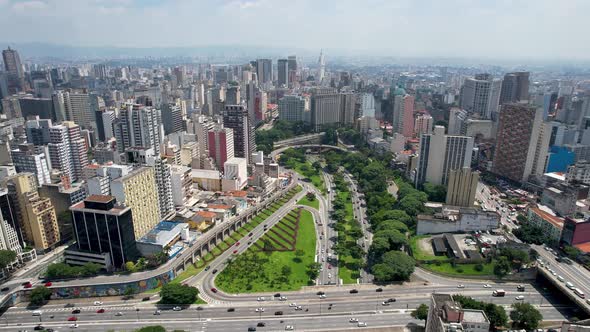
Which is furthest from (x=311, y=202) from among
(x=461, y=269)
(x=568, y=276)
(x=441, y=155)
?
(x=568, y=276)

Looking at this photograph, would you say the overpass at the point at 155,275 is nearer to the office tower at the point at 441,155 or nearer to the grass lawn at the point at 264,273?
the grass lawn at the point at 264,273

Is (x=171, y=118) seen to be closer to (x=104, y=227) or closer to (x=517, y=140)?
(x=104, y=227)

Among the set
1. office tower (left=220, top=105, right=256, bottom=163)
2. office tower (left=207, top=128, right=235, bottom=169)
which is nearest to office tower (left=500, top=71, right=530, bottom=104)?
office tower (left=220, top=105, right=256, bottom=163)

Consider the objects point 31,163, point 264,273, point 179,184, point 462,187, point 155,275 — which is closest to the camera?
point 155,275

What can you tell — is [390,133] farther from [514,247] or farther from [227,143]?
[514,247]

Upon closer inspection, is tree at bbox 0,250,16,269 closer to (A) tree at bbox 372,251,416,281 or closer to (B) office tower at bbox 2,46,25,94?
(A) tree at bbox 372,251,416,281

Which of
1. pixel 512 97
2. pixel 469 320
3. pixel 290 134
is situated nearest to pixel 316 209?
pixel 469 320

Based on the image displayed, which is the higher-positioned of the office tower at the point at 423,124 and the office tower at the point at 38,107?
the office tower at the point at 38,107

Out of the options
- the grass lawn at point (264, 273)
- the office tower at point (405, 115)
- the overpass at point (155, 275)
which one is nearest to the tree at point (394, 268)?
the grass lawn at point (264, 273)
